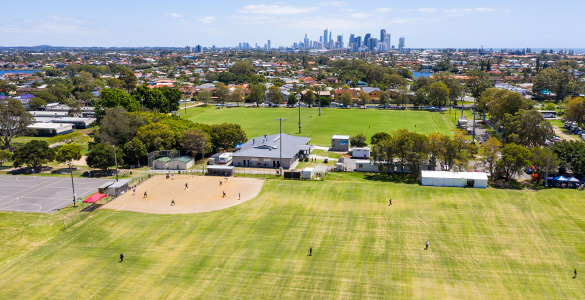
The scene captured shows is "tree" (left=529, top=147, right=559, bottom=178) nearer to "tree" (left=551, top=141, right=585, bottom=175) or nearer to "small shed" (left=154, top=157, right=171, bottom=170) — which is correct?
"tree" (left=551, top=141, right=585, bottom=175)

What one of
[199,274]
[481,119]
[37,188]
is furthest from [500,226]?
[481,119]

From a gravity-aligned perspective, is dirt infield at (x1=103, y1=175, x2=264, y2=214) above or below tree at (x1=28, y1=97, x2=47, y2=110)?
below

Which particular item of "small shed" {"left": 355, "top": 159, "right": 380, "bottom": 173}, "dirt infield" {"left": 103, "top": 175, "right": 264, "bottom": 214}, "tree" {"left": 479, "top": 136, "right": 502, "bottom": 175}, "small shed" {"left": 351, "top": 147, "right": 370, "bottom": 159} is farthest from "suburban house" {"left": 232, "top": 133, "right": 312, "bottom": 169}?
"tree" {"left": 479, "top": 136, "right": 502, "bottom": 175}

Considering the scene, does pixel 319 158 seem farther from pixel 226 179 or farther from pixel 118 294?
pixel 118 294

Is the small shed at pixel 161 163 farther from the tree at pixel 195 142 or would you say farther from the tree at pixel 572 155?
the tree at pixel 572 155

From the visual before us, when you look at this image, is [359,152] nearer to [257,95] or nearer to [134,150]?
[134,150]

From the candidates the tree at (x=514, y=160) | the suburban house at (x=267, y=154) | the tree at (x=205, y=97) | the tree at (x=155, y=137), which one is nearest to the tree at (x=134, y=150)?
the tree at (x=155, y=137)
